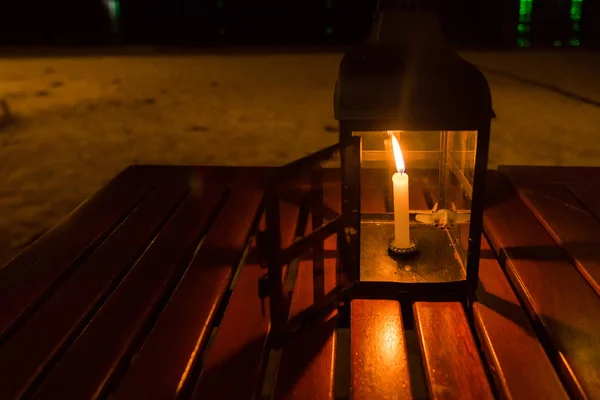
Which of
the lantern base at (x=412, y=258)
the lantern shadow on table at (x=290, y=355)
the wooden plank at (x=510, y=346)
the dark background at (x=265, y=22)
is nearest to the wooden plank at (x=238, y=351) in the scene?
the lantern shadow on table at (x=290, y=355)

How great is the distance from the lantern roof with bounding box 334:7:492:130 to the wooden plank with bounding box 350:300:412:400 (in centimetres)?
48

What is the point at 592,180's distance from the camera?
7.84ft

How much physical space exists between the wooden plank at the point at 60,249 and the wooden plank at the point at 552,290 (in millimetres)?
1255

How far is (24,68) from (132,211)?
4.67m

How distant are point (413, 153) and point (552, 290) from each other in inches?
23.8

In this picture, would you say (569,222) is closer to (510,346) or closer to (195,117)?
(510,346)

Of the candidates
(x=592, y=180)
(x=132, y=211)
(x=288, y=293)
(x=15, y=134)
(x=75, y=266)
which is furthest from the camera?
(x=15, y=134)

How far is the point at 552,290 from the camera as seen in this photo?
1577 millimetres

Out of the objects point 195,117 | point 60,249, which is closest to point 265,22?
point 195,117

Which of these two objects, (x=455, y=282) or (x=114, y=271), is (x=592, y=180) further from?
(x=114, y=271)

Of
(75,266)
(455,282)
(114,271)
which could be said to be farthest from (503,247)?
(75,266)

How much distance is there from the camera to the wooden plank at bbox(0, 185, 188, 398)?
4.35 feet

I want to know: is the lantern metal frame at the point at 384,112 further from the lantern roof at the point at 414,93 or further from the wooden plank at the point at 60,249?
the wooden plank at the point at 60,249

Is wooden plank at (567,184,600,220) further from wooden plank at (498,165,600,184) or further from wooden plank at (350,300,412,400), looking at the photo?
wooden plank at (350,300,412,400)
